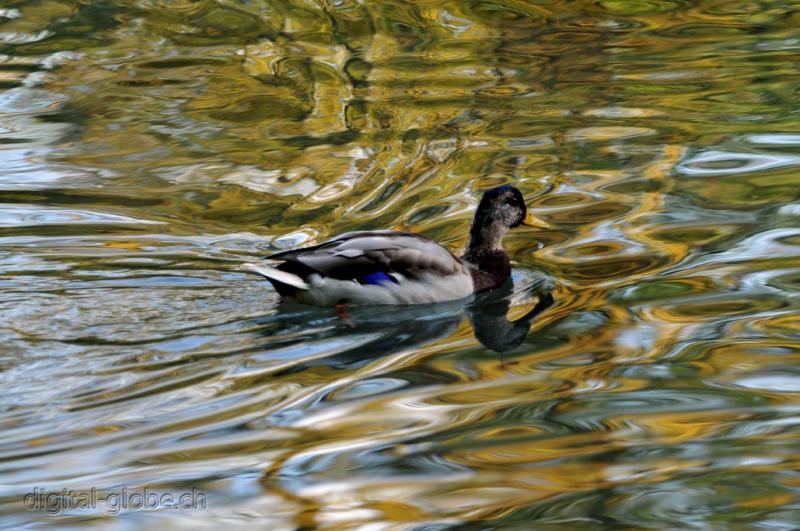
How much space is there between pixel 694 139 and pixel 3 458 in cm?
635

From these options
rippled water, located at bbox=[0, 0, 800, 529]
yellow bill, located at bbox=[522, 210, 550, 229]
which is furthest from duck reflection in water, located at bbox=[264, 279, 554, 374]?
yellow bill, located at bbox=[522, 210, 550, 229]

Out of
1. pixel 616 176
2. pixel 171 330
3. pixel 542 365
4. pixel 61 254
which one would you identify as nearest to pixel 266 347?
pixel 171 330

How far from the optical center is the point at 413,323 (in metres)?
7.36

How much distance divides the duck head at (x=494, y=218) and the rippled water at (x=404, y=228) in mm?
279

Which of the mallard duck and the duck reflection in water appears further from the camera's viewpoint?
the mallard duck

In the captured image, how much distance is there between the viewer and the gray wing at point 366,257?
24.5ft

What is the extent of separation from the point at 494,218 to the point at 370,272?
106cm

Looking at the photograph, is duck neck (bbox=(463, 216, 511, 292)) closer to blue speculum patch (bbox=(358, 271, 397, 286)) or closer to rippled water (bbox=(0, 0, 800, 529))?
rippled water (bbox=(0, 0, 800, 529))

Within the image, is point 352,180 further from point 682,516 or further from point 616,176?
point 682,516

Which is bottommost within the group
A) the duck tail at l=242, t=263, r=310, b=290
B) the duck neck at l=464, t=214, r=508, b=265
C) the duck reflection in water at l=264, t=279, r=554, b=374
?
the duck reflection in water at l=264, t=279, r=554, b=374

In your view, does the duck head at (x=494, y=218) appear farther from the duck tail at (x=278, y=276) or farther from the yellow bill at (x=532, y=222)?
the duck tail at (x=278, y=276)

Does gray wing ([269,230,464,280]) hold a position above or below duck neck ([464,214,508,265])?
above

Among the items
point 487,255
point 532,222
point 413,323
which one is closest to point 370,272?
point 413,323

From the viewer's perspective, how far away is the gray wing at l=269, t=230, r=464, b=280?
24.5ft
